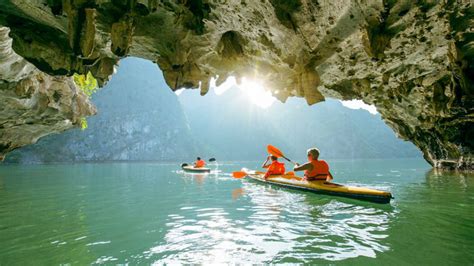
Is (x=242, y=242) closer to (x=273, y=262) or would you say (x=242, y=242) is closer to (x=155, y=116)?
(x=273, y=262)

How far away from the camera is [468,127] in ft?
58.0

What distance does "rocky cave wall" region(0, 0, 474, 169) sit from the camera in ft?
21.6

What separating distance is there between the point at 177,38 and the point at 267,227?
5.94 meters

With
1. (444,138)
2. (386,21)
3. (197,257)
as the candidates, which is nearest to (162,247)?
(197,257)

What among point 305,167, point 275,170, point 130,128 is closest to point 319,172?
point 305,167

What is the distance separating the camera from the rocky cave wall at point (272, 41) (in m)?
6.59

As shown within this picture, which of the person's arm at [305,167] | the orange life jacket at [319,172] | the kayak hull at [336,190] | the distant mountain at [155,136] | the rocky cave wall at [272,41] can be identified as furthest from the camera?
the distant mountain at [155,136]

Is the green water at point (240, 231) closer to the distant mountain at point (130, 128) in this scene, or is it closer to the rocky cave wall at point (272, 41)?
the rocky cave wall at point (272, 41)

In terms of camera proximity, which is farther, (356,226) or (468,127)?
(468,127)

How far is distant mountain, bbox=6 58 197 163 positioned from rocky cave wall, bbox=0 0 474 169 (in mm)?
79056

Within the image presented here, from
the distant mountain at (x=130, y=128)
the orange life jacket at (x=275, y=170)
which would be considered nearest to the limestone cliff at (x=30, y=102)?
the orange life jacket at (x=275, y=170)

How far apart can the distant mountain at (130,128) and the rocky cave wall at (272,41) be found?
3112 inches

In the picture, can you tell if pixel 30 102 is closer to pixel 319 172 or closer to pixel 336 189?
pixel 319 172

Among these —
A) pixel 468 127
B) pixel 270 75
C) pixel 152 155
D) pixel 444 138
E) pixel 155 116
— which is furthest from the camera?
pixel 155 116
